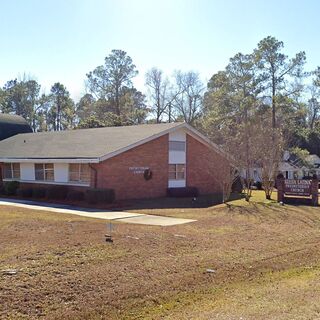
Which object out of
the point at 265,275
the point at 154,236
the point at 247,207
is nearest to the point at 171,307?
the point at 265,275

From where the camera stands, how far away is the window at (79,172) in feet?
77.3

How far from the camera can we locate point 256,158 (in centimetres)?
2697

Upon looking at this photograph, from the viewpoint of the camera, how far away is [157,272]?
8203 millimetres

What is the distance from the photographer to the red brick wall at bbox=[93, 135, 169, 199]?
22844 mm

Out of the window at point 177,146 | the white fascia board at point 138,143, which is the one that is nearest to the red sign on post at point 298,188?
the window at point 177,146

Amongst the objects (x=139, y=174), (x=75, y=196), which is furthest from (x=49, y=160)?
(x=139, y=174)

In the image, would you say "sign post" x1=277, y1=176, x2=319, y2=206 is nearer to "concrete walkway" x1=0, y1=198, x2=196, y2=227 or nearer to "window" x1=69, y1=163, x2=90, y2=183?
"concrete walkway" x1=0, y1=198, x2=196, y2=227

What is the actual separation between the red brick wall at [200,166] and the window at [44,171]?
8191 millimetres

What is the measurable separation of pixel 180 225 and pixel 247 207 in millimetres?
6656

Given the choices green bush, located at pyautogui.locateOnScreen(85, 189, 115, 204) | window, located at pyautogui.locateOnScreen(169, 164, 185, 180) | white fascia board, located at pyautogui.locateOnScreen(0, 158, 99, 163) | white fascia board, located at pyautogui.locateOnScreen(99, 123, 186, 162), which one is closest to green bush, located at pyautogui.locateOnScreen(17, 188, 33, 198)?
white fascia board, located at pyautogui.locateOnScreen(0, 158, 99, 163)

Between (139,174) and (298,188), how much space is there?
8348 millimetres

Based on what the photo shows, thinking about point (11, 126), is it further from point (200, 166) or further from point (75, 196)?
point (75, 196)

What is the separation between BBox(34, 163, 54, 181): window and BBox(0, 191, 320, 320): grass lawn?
1232cm

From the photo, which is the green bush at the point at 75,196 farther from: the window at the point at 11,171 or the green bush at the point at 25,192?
the window at the point at 11,171
